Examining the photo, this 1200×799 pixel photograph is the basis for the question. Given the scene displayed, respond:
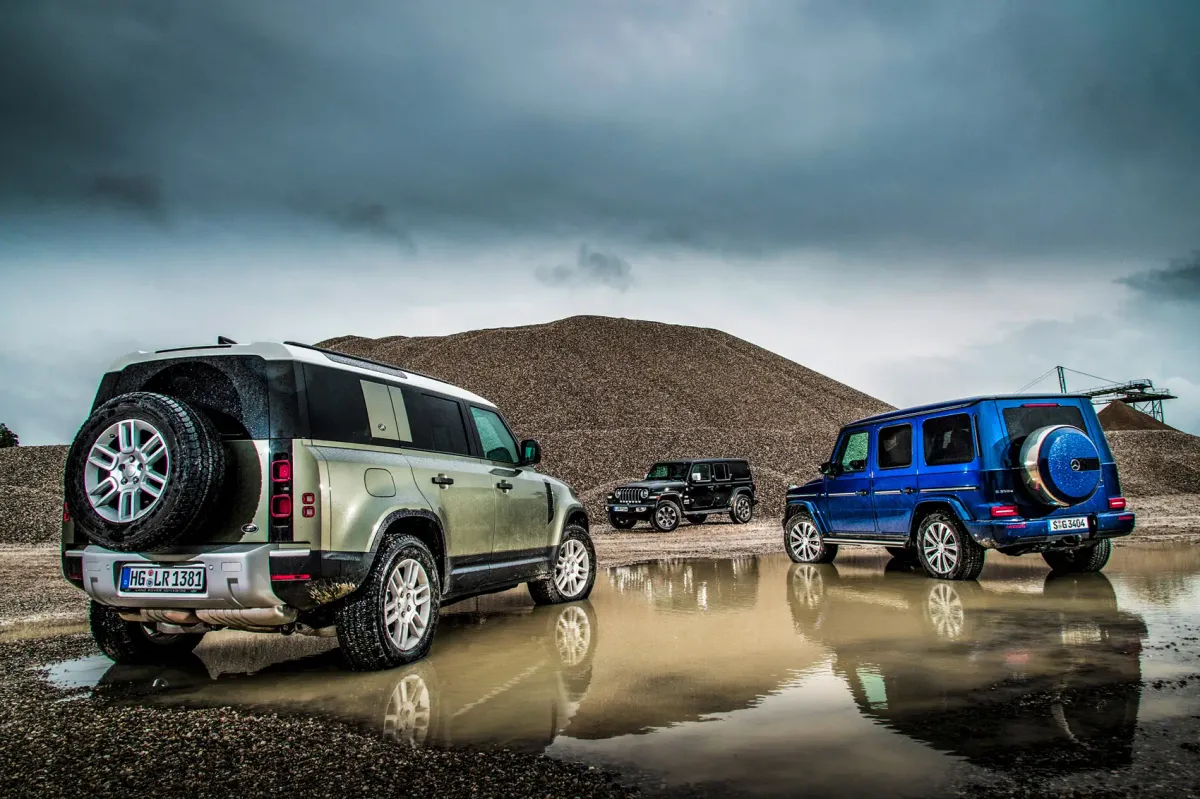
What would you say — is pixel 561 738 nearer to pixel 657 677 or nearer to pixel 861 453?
pixel 657 677

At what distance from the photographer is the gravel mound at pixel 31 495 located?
74.0 feet

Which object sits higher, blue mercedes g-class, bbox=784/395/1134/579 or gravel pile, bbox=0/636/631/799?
blue mercedes g-class, bbox=784/395/1134/579

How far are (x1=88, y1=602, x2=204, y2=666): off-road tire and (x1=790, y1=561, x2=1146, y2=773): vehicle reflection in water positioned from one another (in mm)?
5111

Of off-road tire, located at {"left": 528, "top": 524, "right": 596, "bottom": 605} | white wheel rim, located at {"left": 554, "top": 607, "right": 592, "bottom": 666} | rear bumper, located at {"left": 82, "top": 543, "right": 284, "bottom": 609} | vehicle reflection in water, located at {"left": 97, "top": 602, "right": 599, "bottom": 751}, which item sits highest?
rear bumper, located at {"left": 82, "top": 543, "right": 284, "bottom": 609}

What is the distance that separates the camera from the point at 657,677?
5699 mm

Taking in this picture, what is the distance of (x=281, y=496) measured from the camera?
5.49 metres

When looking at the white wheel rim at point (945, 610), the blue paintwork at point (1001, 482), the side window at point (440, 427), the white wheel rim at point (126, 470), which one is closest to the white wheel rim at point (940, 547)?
the blue paintwork at point (1001, 482)

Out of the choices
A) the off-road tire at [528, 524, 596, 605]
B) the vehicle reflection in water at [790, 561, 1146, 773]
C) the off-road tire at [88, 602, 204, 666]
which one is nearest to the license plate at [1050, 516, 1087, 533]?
the vehicle reflection in water at [790, 561, 1146, 773]

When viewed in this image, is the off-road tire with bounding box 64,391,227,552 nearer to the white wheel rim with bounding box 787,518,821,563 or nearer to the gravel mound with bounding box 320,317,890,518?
the white wheel rim with bounding box 787,518,821,563

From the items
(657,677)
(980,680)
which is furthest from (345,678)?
(980,680)

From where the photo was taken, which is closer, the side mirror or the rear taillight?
the rear taillight

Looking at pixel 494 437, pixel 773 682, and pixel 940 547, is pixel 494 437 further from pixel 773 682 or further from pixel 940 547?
pixel 940 547

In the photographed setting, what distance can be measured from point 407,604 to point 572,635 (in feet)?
5.53

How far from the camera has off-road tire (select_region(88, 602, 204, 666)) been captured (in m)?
6.37
